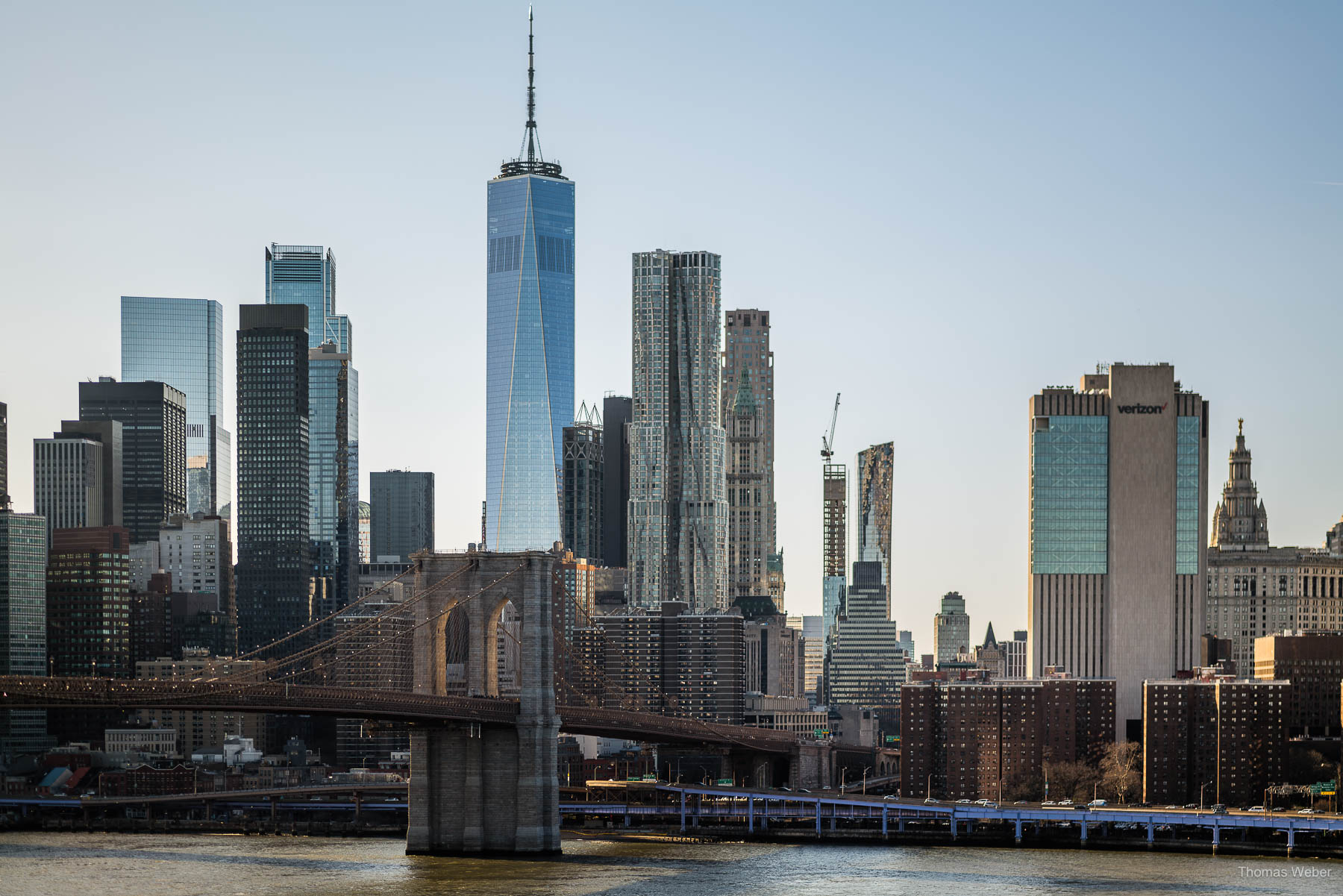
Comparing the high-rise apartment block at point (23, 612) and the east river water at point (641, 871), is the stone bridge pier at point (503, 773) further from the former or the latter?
the high-rise apartment block at point (23, 612)

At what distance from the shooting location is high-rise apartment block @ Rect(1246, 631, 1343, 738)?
4931 inches

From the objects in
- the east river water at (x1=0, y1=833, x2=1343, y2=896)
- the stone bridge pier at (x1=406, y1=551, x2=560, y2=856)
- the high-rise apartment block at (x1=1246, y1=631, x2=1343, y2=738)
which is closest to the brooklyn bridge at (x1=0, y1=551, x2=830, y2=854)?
the stone bridge pier at (x1=406, y1=551, x2=560, y2=856)

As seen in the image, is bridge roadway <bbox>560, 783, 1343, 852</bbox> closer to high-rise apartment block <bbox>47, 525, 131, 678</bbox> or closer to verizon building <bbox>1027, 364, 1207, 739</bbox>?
verizon building <bbox>1027, 364, 1207, 739</bbox>

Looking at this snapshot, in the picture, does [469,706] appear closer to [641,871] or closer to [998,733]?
[641,871]

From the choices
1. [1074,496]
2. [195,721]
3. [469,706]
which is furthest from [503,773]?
[195,721]

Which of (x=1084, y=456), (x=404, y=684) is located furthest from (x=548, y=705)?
(x=1084, y=456)

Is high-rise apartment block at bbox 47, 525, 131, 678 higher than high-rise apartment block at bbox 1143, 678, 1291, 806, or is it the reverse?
high-rise apartment block at bbox 47, 525, 131, 678

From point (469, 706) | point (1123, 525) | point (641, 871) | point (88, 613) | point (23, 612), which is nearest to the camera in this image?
point (641, 871)

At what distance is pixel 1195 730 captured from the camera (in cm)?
11569

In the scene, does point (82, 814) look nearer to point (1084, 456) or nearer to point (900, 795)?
point (900, 795)

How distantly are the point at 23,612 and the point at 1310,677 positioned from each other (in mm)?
87474

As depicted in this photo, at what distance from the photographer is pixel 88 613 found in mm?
163750

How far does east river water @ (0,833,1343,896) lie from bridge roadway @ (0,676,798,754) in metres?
4.98

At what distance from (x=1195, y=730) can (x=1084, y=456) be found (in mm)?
33878
